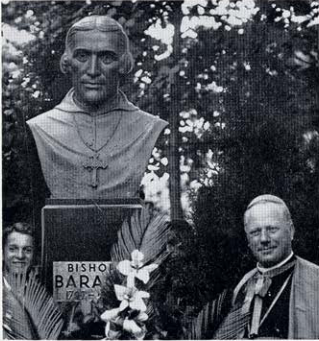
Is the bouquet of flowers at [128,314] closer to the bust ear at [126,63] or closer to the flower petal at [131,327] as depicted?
the flower petal at [131,327]

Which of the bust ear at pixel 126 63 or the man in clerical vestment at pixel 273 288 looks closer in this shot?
the man in clerical vestment at pixel 273 288

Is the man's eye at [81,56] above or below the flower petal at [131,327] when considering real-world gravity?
above

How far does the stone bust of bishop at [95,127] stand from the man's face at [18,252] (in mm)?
220

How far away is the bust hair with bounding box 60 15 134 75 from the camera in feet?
9.59

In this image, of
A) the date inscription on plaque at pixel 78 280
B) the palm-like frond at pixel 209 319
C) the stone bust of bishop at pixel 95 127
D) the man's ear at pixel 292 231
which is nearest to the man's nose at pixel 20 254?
the date inscription on plaque at pixel 78 280

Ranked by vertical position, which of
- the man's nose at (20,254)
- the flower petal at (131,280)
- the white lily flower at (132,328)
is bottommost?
the white lily flower at (132,328)

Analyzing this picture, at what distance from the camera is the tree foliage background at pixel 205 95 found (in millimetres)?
2902

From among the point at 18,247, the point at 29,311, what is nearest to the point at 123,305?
the point at 29,311

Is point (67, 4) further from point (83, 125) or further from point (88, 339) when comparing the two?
point (88, 339)

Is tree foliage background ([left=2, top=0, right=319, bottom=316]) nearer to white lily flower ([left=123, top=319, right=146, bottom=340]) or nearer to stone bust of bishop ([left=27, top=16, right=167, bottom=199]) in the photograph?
stone bust of bishop ([left=27, top=16, right=167, bottom=199])

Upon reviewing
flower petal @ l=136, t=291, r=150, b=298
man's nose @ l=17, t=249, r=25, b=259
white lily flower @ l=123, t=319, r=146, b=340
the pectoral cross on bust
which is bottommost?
white lily flower @ l=123, t=319, r=146, b=340

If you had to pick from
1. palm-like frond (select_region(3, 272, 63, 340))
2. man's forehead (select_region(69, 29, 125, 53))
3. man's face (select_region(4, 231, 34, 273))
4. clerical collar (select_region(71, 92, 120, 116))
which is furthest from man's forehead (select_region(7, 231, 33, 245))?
man's forehead (select_region(69, 29, 125, 53))

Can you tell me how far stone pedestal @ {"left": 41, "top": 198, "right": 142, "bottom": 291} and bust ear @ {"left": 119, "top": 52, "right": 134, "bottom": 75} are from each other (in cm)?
53

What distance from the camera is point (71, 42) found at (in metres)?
2.93
